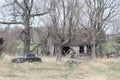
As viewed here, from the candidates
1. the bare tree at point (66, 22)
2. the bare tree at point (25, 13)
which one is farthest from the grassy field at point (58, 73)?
the bare tree at point (25, 13)

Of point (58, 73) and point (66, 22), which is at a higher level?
point (66, 22)

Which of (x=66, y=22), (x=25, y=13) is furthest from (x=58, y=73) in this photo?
(x=25, y=13)

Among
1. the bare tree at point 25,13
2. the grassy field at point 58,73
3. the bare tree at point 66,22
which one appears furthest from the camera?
the bare tree at point 25,13

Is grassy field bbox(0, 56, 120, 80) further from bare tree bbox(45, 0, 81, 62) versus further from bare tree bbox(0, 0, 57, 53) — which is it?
bare tree bbox(0, 0, 57, 53)

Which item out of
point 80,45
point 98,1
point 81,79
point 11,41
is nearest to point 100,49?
point 80,45

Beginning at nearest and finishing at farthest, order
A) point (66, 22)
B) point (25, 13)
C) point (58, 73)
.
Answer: point (58, 73) < point (66, 22) < point (25, 13)

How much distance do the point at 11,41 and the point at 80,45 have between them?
53.7 ft

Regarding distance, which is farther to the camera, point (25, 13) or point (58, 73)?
point (25, 13)

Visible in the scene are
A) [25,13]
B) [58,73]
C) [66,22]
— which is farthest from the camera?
[25,13]

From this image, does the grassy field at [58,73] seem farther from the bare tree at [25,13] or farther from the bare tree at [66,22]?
the bare tree at [25,13]

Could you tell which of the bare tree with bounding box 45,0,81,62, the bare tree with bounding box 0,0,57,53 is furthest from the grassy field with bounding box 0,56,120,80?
the bare tree with bounding box 0,0,57,53

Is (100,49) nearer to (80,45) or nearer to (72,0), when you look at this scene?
(80,45)

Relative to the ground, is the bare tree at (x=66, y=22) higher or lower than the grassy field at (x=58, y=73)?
higher

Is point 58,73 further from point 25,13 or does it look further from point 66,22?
point 25,13
